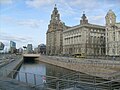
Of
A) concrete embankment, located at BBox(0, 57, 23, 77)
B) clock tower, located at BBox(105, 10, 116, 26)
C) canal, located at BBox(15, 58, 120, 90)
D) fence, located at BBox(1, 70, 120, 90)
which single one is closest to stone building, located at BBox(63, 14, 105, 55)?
clock tower, located at BBox(105, 10, 116, 26)

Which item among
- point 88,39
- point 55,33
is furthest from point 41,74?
point 55,33

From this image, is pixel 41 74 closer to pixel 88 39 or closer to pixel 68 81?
pixel 68 81

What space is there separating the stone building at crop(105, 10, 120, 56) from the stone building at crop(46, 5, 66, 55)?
67.0 m

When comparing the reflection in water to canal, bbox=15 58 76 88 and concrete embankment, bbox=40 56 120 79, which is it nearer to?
canal, bbox=15 58 76 88

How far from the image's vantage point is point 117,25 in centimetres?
10556

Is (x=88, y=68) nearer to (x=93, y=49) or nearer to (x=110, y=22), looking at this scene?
(x=110, y=22)

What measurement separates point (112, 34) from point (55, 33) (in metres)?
79.8

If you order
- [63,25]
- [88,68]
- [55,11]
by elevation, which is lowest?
[88,68]

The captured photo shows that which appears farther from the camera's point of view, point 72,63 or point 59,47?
point 59,47

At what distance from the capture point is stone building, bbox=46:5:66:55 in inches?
6978

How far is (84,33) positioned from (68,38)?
81.0 feet

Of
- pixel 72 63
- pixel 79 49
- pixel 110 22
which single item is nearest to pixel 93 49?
pixel 79 49

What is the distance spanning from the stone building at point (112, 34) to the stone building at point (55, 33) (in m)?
67.0

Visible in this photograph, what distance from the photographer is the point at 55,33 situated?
183 metres
